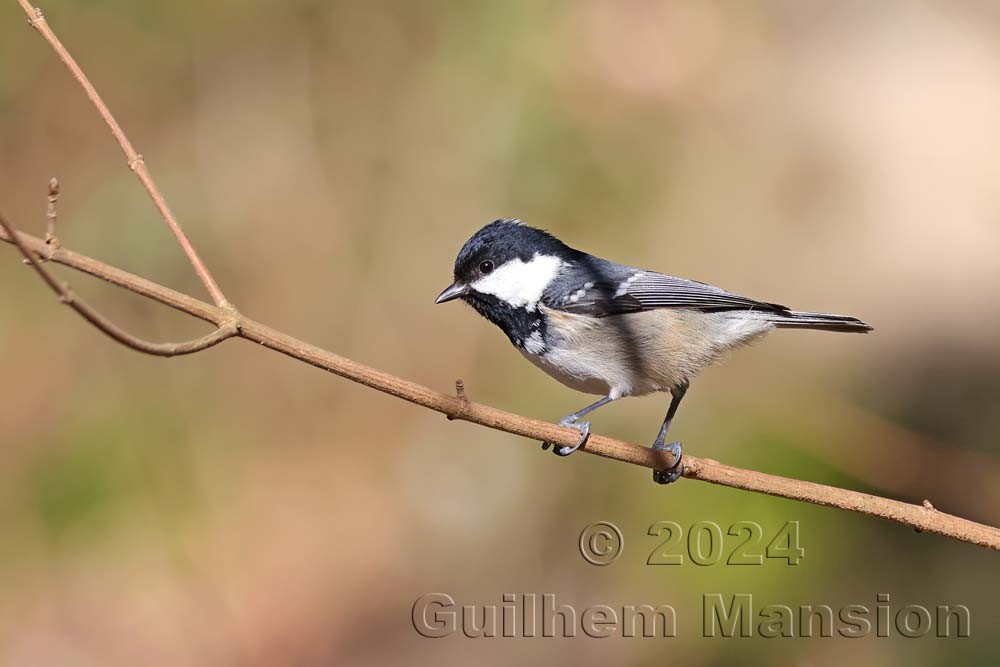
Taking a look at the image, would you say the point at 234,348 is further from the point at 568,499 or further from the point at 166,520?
the point at 568,499

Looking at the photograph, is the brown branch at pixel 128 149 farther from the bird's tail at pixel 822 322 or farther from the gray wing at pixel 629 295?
the bird's tail at pixel 822 322

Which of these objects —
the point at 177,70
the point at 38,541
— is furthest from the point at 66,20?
the point at 38,541

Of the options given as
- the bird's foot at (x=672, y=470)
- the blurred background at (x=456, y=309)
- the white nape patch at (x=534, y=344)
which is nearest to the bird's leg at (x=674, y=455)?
the bird's foot at (x=672, y=470)

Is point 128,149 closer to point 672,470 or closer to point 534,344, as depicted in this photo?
point 534,344

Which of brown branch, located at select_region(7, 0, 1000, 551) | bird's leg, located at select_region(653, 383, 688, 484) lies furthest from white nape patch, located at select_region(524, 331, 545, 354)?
brown branch, located at select_region(7, 0, 1000, 551)

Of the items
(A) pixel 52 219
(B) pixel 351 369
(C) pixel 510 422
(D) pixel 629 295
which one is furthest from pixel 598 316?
(A) pixel 52 219

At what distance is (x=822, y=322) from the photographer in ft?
10.2

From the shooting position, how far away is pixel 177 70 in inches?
231

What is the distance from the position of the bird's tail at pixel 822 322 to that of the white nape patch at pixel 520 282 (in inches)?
32.8

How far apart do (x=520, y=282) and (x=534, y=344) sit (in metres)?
0.26

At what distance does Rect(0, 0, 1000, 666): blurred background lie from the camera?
15.6ft

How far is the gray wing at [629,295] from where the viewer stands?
3.38 m

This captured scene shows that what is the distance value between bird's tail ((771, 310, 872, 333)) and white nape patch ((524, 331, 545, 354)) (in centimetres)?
84

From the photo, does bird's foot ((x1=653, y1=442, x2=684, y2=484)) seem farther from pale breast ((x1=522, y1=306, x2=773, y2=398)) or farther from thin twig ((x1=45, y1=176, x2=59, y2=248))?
thin twig ((x1=45, y1=176, x2=59, y2=248))
